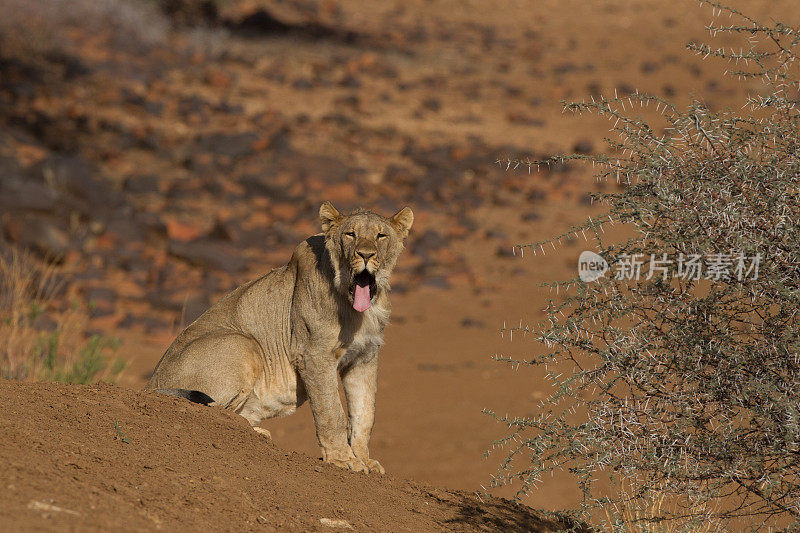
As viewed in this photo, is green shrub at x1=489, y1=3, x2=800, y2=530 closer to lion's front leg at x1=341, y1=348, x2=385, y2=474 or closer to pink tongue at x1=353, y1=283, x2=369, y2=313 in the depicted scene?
pink tongue at x1=353, y1=283, x2=369, y2=313

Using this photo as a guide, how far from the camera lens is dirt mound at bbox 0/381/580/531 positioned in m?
4.43

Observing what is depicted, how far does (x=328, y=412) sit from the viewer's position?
265 inches

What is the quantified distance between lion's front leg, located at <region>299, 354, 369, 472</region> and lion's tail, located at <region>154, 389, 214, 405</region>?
27.2 inches

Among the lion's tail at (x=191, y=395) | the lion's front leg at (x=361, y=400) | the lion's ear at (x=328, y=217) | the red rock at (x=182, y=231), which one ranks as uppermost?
the red rock at (x=182, y=231)

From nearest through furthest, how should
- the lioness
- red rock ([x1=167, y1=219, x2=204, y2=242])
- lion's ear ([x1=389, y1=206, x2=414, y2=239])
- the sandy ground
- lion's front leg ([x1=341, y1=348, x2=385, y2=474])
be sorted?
the lioness
lion's ear ([x1=389, y1=206, x2=414, y2=239])
lion's front leg ([x1=341, y1=348, x2=385, y2=474])
the sandy ground
red rock ([x1=167, y1=219, x2=204, y2=242])

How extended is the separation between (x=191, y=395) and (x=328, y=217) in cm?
150

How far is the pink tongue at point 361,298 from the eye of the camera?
256 inches

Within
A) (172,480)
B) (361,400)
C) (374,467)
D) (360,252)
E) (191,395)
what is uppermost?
(360,252)

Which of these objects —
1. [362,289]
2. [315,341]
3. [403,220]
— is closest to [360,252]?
[362,289]

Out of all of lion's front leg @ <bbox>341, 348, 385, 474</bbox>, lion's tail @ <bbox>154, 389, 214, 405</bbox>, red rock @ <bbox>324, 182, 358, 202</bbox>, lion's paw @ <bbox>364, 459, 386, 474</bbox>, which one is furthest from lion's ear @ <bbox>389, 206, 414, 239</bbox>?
red rock @ <bbox>324, 182, 358, 202</bbox>

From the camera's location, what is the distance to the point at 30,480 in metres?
4.48

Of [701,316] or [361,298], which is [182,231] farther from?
[701,316]

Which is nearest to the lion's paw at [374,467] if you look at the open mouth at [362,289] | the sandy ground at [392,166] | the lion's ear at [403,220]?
the sandy ground at [392,166]

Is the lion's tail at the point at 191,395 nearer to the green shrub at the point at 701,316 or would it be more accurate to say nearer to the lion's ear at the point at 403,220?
the lion's ear at the point at 403,220
